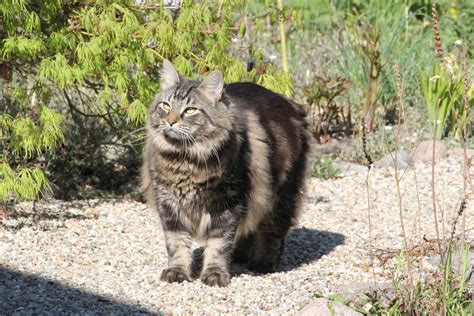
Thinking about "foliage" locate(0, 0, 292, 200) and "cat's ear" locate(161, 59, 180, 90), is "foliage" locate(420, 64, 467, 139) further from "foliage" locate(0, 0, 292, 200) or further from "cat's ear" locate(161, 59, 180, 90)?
"cat's ear" locate(161, 59, 180, 90)

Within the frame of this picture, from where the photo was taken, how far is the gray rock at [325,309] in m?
4.25

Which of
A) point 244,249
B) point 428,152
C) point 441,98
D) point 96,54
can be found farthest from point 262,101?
point 441,98

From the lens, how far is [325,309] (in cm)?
427

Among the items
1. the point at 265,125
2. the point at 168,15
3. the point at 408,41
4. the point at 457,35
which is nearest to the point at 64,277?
the point at 265,125

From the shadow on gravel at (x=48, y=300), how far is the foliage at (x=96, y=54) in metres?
1.00

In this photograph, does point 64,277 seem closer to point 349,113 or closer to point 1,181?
point 1,181

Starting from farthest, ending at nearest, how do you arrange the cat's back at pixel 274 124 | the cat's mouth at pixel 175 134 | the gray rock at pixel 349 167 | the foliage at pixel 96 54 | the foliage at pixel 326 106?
the foliage at pixel 326 106 → the gray rock at pixel 349 167 → the foliage at pixel 96 54 → the cat's back at pixel 274 124 → the cat's mouth at pixel 175 134

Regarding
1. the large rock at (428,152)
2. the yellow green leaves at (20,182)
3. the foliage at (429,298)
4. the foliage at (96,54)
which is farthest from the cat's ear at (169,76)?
the large rock at (428,152)

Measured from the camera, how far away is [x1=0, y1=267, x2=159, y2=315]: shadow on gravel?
176 inches

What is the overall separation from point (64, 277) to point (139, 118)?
5.25 ft

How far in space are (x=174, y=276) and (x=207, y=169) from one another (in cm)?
68

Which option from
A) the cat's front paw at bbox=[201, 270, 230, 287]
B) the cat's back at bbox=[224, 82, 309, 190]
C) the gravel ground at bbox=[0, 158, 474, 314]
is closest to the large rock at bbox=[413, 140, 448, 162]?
the gravel ground at bbox=[0, 158, 474, 314]

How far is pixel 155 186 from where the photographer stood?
5109 millimetres

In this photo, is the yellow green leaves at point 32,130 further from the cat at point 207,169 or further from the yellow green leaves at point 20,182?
the cat at point 207,169
